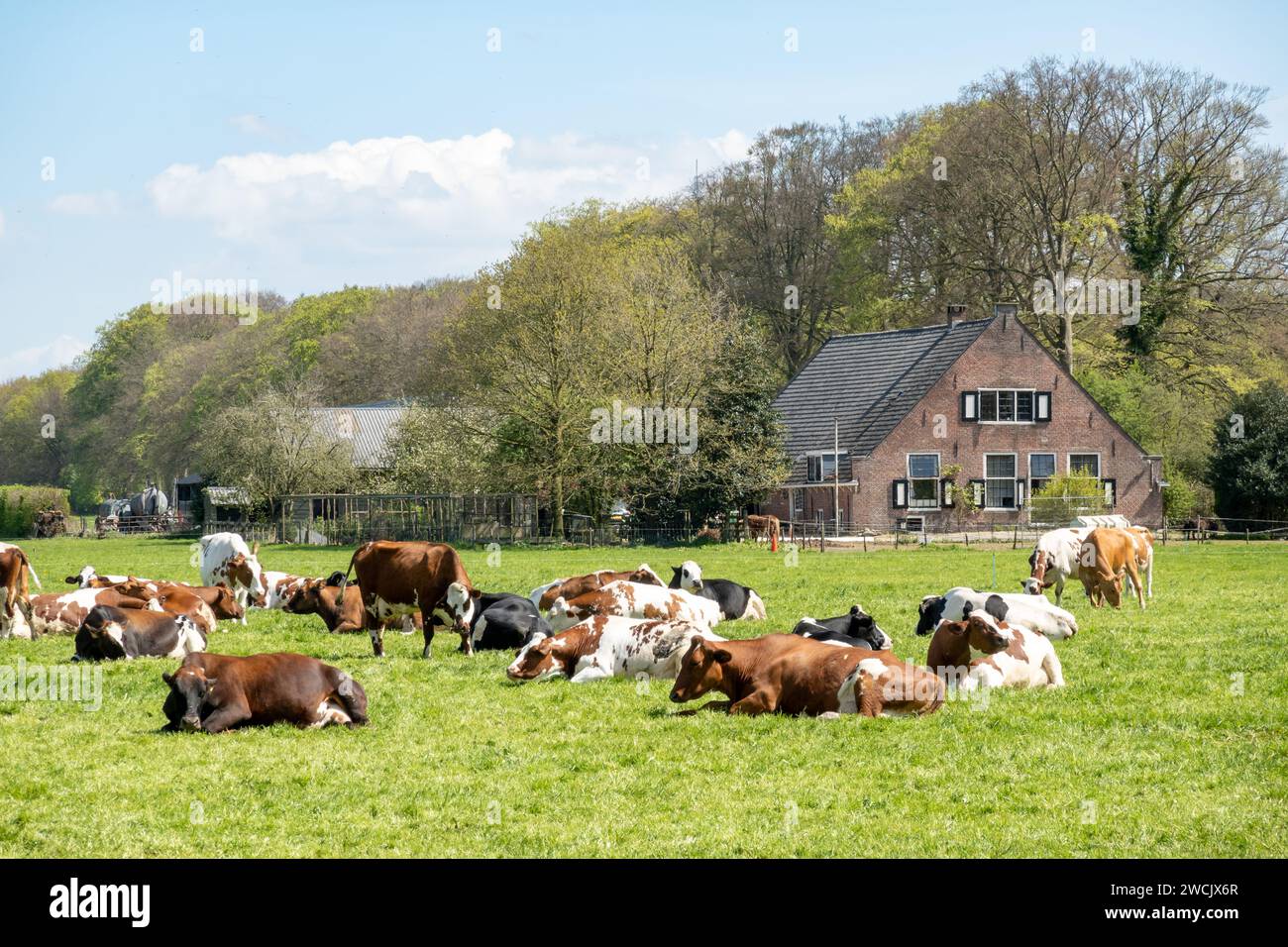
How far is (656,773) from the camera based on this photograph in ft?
30.2

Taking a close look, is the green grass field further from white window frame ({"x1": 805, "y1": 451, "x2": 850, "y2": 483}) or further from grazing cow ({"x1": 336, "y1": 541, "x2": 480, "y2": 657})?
white window frame ({"x1": 805, "y1": 451, "x2": 850, "y2": 483})

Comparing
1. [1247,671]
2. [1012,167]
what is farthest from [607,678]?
[1012,167]

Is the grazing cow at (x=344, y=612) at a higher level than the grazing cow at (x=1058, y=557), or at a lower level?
lower

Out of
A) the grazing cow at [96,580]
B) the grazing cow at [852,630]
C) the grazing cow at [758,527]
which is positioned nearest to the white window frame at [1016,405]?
the grazing cow at [758,527]

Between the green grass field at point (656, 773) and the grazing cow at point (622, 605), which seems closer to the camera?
the green grass field at point (656, 773)

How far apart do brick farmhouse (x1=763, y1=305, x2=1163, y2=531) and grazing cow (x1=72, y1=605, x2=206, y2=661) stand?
39.7 m

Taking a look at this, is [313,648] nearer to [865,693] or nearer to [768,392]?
[865,693]

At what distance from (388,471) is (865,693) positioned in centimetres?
5494

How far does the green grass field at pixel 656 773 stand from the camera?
7.43 meters

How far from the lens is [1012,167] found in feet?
193

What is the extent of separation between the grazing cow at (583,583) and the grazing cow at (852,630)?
354 centimetres

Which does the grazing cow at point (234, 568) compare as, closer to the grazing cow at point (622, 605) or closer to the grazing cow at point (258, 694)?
the grazing cow at point (622, 605)

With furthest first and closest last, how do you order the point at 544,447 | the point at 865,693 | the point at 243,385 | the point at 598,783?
the point at 243,385 < the point at 544,447 < the point at 865,693 < the point at 598,783

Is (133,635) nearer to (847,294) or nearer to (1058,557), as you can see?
(1058,557)
